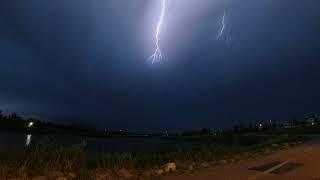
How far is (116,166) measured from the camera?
43.6 ft

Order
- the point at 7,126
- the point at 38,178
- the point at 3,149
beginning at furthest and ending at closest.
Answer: the point at 7,126 < the point at 3,149 < the point at 38,178

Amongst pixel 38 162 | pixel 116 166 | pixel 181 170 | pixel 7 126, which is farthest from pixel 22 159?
pixel 7 126

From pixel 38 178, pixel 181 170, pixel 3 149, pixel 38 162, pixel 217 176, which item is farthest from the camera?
pixel 181 170

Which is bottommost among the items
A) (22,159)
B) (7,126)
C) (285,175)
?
(285,175)

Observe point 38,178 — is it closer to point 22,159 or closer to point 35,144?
point 22,159

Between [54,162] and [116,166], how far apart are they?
7.79 feet

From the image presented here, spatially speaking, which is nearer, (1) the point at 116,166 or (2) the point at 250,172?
(1) the point at 116,166

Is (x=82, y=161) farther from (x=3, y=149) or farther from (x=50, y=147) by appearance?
(x=3, y=149)

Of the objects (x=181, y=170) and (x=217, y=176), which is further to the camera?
(x=181, y=170)

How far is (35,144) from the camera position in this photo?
1297cm

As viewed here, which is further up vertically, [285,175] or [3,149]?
[3,149]

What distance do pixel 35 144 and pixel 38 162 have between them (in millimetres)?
1909

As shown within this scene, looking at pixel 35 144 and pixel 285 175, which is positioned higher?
pixel 35 144

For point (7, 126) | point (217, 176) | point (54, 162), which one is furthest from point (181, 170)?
point (7, 126)
